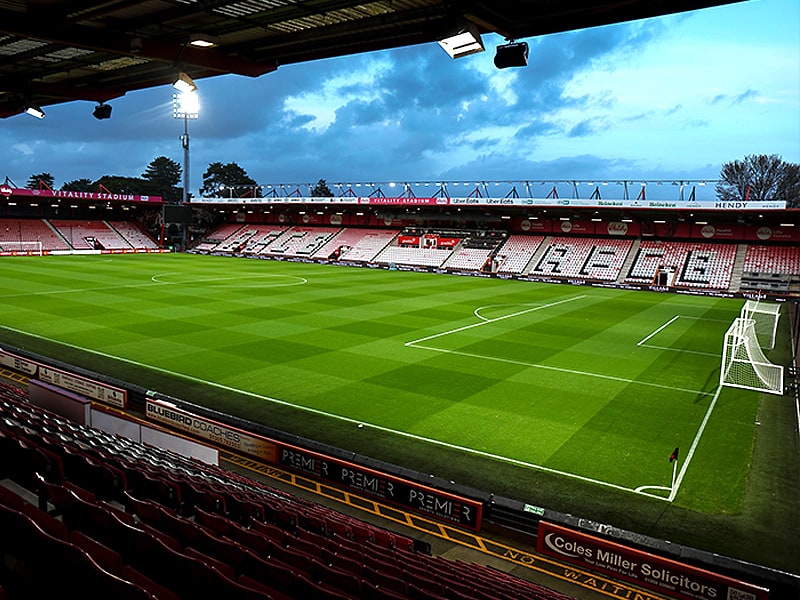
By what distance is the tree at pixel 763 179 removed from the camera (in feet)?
236

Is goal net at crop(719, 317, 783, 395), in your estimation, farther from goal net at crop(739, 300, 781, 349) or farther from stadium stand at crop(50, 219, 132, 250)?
stadium stand at crop(50, 219, 132, 250)

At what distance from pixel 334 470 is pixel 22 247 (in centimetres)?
6319

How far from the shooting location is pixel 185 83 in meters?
8.80

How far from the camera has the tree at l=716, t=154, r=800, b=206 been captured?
72.1 metres

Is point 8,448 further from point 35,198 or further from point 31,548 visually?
point 35,198

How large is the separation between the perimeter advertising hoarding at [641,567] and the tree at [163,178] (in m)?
116

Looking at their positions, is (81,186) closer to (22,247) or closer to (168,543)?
(22,247)

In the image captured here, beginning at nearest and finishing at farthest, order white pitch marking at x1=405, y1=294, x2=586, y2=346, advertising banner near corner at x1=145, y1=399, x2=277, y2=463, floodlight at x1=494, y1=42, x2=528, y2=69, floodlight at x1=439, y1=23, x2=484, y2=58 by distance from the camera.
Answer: floodlight at x1=439, y1=23, x2=484, y2=58, floodlight at x1=494, y1=42, x2=528, y2=69, advertising banner near corner at x1=145, y1=399, x2=277, y2=463, white pitch marking at x1=405, y1=294, x2=586, y2=346

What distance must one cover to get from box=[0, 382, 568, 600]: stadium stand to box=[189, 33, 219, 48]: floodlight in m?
5.32

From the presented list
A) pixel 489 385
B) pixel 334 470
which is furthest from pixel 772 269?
pixel 334 470

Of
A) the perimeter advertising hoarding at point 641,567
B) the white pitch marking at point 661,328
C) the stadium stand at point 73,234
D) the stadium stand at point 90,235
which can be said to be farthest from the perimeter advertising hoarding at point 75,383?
the stadium stand at point 90,235

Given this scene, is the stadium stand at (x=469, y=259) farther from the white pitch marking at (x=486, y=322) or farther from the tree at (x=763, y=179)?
the tree at (x=763, y=179)

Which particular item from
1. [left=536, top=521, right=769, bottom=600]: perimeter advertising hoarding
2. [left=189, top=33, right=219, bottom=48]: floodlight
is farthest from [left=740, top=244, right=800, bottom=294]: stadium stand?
[left=189, top=33, right=219, bottom=48]: floodlight

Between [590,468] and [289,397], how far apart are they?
25.2 feet
